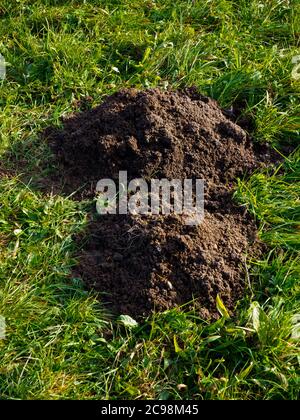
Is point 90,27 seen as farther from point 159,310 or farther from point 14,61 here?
point 159,310

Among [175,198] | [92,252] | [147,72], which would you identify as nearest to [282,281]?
[175,198]

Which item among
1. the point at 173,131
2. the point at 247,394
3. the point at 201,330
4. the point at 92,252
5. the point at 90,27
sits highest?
the point at 90,27

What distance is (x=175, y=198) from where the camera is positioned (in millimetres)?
3506

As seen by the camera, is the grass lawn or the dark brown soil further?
the dark brown soil

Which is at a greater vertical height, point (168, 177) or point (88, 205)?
Answer: point (168, 177)

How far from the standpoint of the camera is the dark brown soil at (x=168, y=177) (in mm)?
3197

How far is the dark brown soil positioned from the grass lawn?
10 cm

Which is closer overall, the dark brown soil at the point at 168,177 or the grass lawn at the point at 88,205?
the grass lawn at the point at 88,205

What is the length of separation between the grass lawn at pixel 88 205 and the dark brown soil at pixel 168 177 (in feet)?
0.32

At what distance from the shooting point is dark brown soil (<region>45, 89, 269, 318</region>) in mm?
3197

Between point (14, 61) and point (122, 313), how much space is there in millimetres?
2049

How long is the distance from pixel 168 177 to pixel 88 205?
0.49 meters

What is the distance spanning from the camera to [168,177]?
3.58m

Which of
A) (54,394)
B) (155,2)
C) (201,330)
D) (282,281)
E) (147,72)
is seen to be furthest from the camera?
(155,2)
